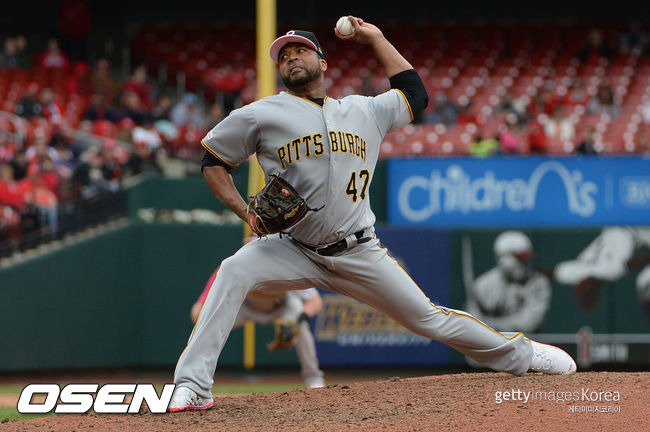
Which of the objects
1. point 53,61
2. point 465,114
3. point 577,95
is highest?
point 53,61

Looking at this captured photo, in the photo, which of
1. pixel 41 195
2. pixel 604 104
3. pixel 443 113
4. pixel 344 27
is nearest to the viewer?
pixel 344 27

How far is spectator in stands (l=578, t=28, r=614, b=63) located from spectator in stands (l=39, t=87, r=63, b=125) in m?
8.61

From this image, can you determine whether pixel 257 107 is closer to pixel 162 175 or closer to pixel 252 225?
pixel 252 225

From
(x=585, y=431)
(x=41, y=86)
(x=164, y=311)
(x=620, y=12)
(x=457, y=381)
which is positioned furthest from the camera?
(x=620, y=12)

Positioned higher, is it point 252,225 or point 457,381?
point 252,225

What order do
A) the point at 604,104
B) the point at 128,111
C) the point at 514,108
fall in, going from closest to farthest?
1. the point at 128,111
2. the point at 514,108
3. the point at 604,104

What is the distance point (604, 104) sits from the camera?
46.5 feet

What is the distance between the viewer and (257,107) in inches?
180

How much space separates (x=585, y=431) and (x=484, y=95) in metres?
11.6

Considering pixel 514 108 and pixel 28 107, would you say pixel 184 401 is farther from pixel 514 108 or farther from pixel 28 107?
pixel 514 108

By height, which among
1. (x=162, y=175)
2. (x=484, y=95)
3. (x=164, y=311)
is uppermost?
(x=484, y=95)

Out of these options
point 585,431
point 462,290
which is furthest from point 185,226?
point 585,431

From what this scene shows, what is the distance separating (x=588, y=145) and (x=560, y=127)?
883mm

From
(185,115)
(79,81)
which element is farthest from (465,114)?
(79,81)
